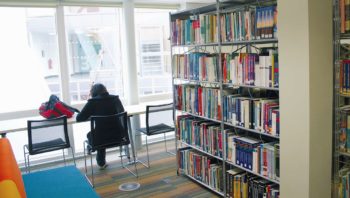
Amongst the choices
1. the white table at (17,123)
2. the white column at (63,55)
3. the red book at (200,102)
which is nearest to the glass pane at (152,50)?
the white table at (17,123)

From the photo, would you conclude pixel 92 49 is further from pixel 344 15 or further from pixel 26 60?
pixel 344 15

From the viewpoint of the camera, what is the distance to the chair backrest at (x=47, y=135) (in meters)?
4.02

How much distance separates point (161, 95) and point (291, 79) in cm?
387

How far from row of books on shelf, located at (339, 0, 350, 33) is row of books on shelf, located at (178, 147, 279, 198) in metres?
1.43

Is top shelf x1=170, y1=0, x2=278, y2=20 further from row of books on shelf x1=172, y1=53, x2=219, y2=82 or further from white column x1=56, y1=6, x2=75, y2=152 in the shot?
white column x1=56, y1=6, x2=75, y2=152

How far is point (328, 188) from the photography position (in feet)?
9.07

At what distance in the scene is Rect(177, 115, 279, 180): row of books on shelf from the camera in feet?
10.0

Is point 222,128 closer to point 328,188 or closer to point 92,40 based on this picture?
point 328,188

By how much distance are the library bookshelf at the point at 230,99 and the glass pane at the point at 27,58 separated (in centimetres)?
205

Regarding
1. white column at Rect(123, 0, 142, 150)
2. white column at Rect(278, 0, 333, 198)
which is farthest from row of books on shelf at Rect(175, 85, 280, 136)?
white column at Rect(123, 0, 142, 150)

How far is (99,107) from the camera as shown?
14.6ft

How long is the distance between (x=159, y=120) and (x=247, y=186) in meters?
1.84

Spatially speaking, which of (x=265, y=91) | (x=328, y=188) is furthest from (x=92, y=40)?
(x=328, y=188)

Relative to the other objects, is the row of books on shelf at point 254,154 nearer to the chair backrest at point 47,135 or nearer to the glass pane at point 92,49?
the chair backrest at point 47,135
